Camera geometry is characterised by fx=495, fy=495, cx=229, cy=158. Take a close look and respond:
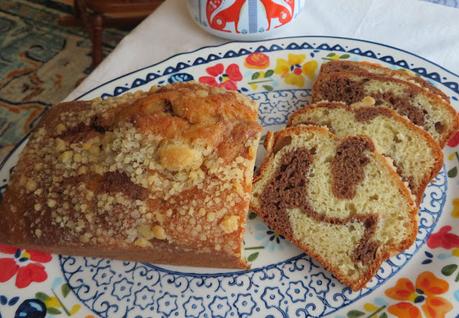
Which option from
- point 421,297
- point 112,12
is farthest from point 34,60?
point 421,297

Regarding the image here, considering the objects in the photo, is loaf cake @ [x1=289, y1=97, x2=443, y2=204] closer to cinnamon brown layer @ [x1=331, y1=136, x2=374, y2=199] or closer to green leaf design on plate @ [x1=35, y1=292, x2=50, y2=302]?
cinnamon brown layer @ [x1=331, y1=136, x2=374, y2=199]

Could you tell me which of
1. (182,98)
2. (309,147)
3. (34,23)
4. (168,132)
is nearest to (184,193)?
(168,132)

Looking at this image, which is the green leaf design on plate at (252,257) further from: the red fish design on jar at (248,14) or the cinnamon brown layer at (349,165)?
the red fish design on jar at (248,14)

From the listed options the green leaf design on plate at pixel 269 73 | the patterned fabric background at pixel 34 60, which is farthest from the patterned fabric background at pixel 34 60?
the green leaf design on plate at pixel 269 73

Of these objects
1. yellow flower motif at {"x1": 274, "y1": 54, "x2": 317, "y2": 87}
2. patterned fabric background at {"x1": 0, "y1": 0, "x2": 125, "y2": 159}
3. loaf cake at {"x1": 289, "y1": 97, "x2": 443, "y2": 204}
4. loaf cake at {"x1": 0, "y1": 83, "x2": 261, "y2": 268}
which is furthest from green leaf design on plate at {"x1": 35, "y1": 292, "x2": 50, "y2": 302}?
patterned fabric background at {"x1": 0, "y1": 0, "x2": 125, "y2": 159}

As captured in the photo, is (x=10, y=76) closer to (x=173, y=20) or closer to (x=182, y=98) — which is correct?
(x=173, y=20)

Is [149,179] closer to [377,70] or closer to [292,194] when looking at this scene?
[292,194]
